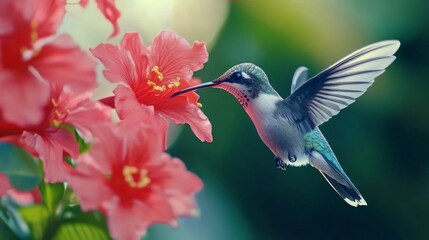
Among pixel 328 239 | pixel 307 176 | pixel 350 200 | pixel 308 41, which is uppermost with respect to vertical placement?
pixel 350 200

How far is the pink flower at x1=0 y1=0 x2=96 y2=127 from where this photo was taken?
43cm

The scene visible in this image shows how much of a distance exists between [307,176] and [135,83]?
219 cm

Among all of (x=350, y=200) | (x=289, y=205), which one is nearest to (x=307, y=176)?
(x=289, y=205)

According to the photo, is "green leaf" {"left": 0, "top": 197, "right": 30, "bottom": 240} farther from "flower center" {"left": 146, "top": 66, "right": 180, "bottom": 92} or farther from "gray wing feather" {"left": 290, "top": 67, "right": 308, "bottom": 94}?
"gray wing feather" {"left": 290, "top": 67, "right": 308, "bottom": 94}

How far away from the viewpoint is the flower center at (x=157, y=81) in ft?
2.10

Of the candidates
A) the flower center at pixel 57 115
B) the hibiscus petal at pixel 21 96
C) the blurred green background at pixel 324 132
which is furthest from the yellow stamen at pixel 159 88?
the blurred green background at pixel 324 132

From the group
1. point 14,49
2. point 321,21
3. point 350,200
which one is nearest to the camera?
point 14,49

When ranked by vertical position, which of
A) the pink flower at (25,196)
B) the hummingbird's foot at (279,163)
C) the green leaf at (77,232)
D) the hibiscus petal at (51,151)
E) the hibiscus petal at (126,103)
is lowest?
the pink flower at (25,196)

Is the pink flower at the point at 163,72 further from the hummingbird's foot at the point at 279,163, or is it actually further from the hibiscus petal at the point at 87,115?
the hummingbird's foot at the point at 279,163

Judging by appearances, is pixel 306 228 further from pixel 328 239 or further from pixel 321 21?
pixel 321 21

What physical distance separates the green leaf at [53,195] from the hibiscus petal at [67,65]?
157 millimetres

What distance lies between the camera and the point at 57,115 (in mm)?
564

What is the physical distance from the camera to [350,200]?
2.66ft

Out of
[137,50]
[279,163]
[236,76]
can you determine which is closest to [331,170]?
[279,163]
